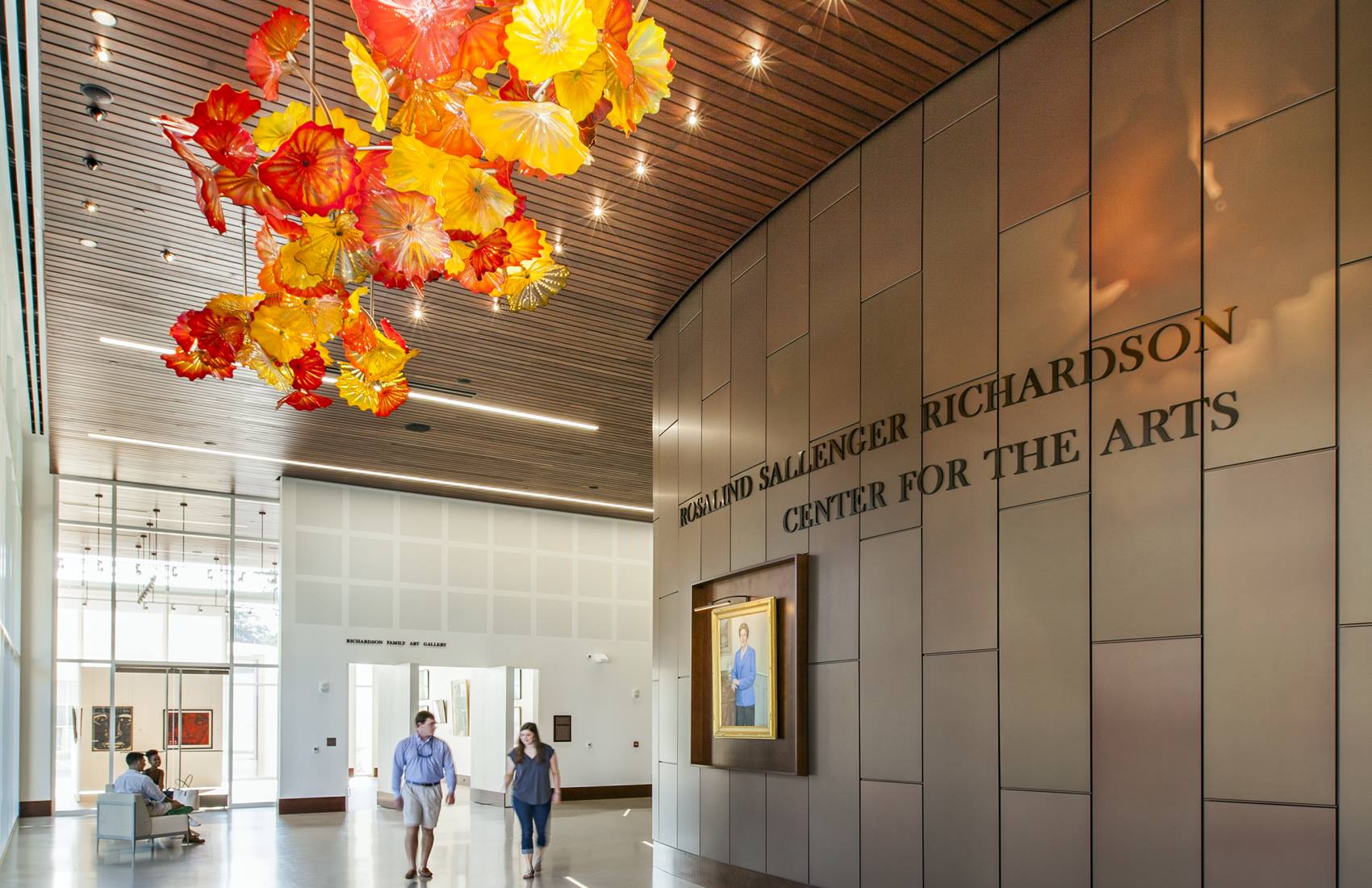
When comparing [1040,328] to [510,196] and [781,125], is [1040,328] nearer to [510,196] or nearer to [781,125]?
[781,125]

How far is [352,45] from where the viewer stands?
10.0 ft

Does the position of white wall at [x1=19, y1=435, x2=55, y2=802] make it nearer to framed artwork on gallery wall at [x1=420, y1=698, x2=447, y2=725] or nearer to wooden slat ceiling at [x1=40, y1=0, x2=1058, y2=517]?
wooden slat ceiling at [x1=40, y1=0, x2=1058, y2=517]

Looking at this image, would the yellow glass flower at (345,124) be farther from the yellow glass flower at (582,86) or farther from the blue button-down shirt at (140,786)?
the blue button-down shirt at (140,786)

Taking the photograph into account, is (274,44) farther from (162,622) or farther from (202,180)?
(162,622)

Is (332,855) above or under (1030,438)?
under

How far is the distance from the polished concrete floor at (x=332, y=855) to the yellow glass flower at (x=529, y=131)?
26.9ft

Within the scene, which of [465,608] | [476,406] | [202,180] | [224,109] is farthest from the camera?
[465,608]

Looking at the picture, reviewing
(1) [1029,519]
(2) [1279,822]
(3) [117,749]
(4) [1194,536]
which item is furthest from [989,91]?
(3) [117,749]

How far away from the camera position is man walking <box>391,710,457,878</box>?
10094mm

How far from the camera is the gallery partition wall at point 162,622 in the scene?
19516mm

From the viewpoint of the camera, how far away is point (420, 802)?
397 inches

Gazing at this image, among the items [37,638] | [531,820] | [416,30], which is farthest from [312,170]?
[37,638]

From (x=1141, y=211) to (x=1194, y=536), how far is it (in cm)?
165

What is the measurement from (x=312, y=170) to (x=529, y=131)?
0.80m
